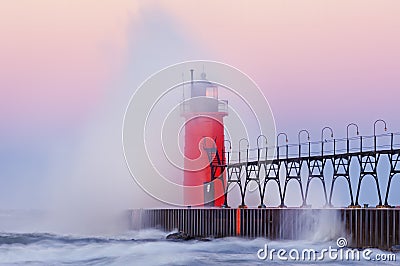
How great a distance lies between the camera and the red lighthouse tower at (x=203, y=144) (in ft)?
133

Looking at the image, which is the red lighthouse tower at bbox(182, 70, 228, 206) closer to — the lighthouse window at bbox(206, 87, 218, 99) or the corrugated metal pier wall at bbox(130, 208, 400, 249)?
the lighthouse window at bbox(206, 87, 218, 99)

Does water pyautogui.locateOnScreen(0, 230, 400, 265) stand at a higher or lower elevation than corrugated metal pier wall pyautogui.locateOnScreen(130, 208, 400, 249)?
lower

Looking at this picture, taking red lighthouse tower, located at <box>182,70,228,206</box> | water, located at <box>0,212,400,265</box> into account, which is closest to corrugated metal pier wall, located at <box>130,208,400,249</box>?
water, located at <box>0,212,400,265</box>

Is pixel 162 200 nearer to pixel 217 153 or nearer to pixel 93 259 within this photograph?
pixel 217 153

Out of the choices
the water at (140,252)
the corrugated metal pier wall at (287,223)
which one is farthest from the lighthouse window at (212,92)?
the water at (140,252)

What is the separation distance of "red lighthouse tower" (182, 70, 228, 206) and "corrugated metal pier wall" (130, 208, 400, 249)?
2370 millimetres

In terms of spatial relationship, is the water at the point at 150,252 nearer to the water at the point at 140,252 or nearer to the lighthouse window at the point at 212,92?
the water at the point at 140,252

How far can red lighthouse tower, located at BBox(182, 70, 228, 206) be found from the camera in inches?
1602

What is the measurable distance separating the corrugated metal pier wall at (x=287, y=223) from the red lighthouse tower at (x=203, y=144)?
93.3 inches

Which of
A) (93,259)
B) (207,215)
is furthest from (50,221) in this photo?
(93,259)

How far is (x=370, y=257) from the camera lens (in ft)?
76.3

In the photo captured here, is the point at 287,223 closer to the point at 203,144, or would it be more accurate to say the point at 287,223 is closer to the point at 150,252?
the point at 150,252

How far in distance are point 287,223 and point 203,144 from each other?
1181cm

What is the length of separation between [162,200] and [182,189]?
308 centimetres
